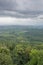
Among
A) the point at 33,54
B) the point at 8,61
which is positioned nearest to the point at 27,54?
the point at 33,54

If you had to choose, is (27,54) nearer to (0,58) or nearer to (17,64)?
(17,64)

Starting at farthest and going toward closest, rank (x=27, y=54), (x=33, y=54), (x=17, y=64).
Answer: (x=27, y=54) < (x=17, y=64) < (x=33, y=54)

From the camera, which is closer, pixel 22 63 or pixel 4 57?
pixel 4 57

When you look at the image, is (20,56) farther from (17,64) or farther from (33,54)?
(33,54)

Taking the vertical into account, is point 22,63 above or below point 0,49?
below

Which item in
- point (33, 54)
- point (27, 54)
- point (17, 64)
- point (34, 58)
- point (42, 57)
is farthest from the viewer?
point (27, 54)

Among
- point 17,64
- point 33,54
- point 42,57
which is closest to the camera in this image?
point 42,57

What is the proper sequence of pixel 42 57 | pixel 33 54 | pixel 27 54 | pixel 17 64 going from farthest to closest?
pixel 27 54 → pixel 17 64 → pixel 33 54 → pixel 42 57

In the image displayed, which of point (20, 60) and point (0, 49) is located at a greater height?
point (0, 49)

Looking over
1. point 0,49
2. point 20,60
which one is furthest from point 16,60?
point 0,49
